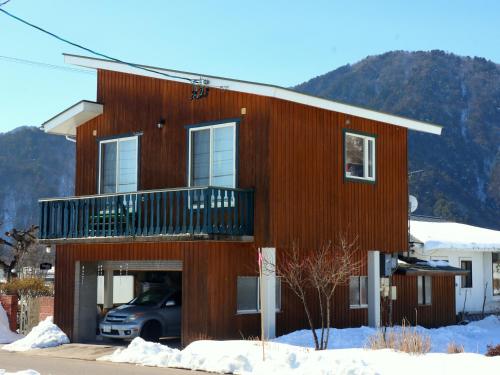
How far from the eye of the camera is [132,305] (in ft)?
69.9

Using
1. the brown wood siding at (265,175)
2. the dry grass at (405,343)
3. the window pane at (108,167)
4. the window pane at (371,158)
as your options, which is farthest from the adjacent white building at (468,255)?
the dry grass at (405,343)

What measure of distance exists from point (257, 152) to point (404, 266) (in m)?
7.95

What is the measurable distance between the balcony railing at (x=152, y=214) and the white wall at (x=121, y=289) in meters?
4.69

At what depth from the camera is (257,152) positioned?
1917 cm

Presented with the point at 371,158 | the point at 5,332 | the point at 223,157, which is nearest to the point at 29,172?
the point at 5,332

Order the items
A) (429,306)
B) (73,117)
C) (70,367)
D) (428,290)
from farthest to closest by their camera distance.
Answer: (428,290), (429,306), (73,117), (70,367)

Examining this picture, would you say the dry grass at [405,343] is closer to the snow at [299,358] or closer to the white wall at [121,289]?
the snow at [299,358]

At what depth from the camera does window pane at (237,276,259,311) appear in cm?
1956

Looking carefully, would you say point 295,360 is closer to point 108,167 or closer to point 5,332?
point 108,167

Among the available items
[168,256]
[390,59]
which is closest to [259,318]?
[168,256]

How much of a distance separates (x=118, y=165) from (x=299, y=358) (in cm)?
944

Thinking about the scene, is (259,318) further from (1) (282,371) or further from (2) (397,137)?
(2) (397,137)

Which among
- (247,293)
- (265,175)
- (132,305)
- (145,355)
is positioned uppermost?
(265,175)

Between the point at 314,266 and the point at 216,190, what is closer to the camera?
the point at 216,190
